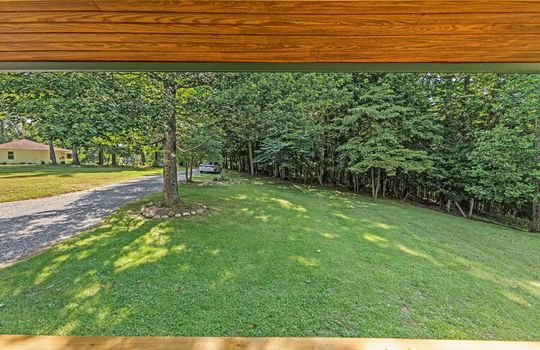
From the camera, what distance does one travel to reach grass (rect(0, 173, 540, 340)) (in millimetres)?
1996

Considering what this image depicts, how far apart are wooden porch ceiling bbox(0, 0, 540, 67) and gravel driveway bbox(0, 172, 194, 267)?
364 centimetres

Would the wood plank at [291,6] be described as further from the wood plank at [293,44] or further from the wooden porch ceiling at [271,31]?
the wood plank at [293,44]

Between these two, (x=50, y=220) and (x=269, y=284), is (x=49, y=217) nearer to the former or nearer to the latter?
(x=50, y=220)

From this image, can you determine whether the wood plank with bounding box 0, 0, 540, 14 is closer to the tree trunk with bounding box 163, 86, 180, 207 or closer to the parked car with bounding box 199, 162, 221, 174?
the tree trunk with bounding box 163, 86, 180, 207

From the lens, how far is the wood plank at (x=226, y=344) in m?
0.95

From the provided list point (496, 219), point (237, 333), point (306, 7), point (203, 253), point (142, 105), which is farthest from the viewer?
point (496, 219)

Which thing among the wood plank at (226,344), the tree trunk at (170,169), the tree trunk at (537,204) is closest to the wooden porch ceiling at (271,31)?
the wood plank at (226,344)

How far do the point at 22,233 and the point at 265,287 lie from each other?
472 centimetres

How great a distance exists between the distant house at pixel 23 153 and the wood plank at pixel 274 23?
22.9 metres

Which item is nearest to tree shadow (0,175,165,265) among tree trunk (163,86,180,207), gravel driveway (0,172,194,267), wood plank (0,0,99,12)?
gravel driveway (0,172,194,267)

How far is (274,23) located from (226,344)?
5.28 feet

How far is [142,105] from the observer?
12.1ft

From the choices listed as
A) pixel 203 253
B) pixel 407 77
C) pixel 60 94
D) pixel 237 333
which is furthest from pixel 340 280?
pixel 407 77

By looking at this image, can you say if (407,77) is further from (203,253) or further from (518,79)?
(203,253)
